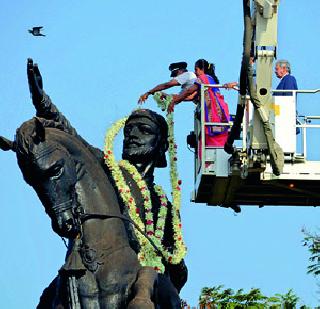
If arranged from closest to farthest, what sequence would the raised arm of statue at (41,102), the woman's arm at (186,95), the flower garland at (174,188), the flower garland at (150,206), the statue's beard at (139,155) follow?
the raised arm of statue at (41,102) → the flower garland at (150,206) → the flower garland at (174,188) → the statue's beard at (139,155) → the woman's arm at (186,95)

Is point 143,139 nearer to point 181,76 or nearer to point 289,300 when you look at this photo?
point 181,76

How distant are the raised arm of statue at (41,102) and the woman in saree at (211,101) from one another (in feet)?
9.81

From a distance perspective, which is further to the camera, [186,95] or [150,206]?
[186,95]

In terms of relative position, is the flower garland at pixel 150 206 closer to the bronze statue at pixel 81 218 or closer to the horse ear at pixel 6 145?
the bronze statue at pixel 81 218

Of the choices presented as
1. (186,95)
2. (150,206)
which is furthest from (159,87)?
(150,206)

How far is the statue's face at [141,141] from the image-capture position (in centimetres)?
1955

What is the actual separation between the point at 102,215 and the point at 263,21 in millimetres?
5106

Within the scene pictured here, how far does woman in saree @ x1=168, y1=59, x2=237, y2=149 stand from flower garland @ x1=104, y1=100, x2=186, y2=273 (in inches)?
52.1

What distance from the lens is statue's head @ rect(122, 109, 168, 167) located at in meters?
19.6

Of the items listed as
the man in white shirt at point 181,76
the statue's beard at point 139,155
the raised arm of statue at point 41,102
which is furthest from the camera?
the man in white shirt at point 181,76

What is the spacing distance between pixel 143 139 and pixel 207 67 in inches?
117

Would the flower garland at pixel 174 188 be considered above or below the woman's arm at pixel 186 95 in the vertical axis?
below

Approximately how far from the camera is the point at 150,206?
19.2m

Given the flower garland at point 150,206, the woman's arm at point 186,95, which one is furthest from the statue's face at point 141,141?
the woman's arm at point 186,95
